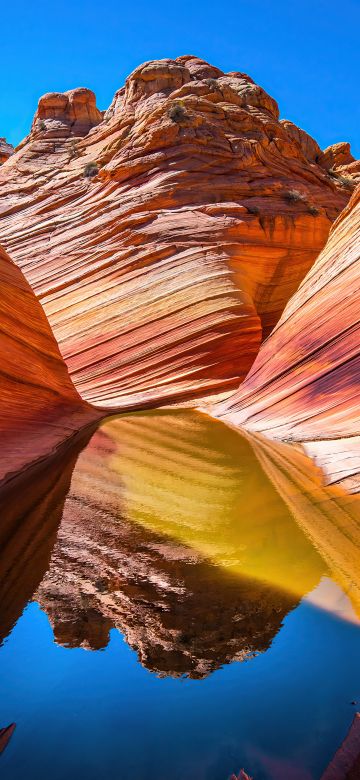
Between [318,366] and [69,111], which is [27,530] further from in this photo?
[69,111]

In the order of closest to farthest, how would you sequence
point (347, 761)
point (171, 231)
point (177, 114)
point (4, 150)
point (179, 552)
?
1. point (347, 761)
2. point (179, 552)
3. point (171, 231)
4. point (177, 114)
5. point (4, 150)

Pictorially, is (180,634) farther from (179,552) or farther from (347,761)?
(179,552)

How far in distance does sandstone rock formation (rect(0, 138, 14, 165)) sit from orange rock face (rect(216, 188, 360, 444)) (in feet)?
82.3

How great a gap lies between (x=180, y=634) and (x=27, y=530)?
239 centimetres

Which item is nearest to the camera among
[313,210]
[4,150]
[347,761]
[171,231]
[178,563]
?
[347,761]

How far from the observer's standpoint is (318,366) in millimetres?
Result: 9812

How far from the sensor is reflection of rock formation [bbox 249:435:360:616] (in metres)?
3.93

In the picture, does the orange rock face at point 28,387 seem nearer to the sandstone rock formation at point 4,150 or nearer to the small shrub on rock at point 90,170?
the small shrub on rock at point 90,170

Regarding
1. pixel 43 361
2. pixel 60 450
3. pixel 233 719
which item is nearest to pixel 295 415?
pixel 60 450

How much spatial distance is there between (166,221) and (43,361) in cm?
874

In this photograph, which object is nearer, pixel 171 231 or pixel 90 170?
pixel 171 231

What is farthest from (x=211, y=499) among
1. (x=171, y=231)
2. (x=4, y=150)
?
(x=4, y=150)

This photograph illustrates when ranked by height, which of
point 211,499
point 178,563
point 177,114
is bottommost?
point 178,563

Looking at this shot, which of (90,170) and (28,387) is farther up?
(90,170)
